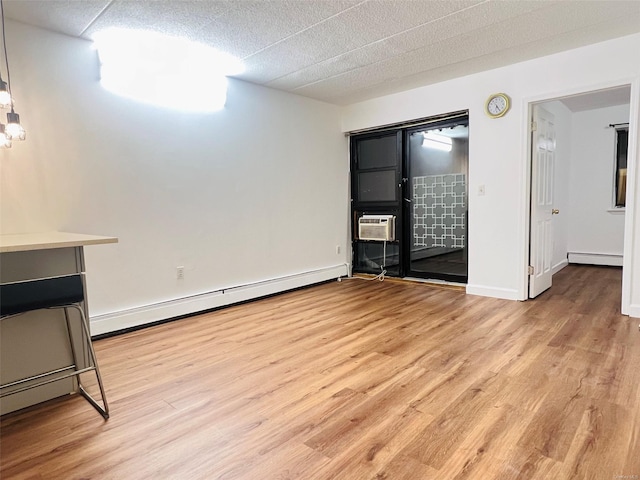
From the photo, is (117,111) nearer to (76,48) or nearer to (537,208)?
(76,48)

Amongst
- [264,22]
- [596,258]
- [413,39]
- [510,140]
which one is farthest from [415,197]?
[596,258]

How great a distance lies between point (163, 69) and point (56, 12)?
92cm

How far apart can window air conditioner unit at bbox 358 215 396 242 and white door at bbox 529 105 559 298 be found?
1.64 meters

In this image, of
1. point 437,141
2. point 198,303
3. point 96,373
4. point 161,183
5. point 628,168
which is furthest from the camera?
point 437,141

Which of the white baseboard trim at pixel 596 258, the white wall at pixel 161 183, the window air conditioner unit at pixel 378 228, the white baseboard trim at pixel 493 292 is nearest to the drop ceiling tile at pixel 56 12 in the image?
the white wall at pixel 161 183

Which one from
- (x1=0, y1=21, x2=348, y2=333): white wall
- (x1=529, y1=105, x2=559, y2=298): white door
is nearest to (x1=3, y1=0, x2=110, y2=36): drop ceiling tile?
(x1=0, y1=21, x2=348, y2=333): white wall

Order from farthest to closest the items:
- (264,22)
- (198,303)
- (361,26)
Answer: (198,303) → (361,26) → (264,22)

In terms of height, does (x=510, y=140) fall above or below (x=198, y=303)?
above

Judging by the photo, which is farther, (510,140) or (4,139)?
(510,140)

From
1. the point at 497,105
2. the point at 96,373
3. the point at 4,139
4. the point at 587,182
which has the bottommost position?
the point at 96,373

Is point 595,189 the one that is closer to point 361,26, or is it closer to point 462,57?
point 462,57

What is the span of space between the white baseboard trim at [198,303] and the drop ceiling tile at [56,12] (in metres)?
2.20

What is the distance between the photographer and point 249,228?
425cm

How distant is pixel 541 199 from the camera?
4.23 m
